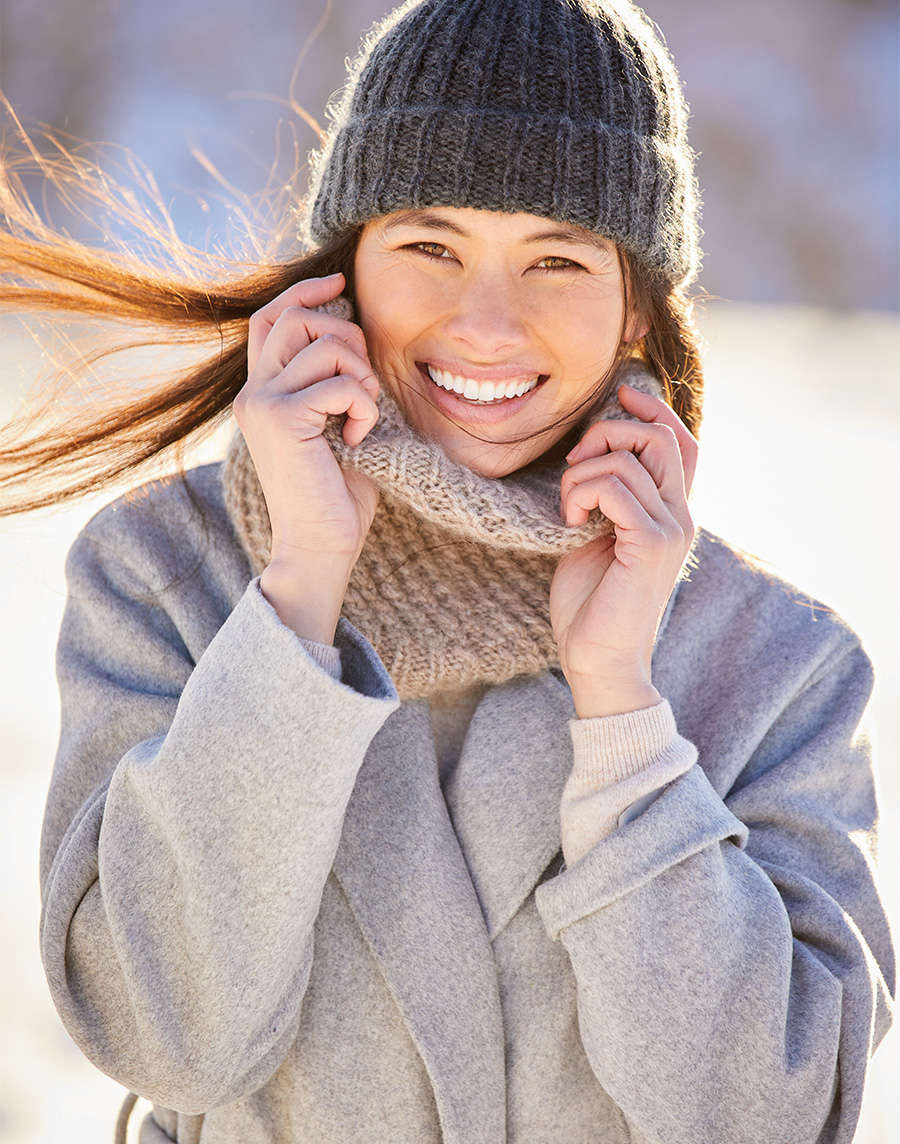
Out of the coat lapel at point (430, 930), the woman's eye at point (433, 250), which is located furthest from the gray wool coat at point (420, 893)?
the woman's eye at point (433, 250)

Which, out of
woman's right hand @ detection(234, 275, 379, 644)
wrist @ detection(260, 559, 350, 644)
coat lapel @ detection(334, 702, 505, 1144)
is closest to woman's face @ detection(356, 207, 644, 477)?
woman's right hand @ detection(234, 275, 379, 644)

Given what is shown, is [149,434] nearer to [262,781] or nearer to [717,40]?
[262,781]

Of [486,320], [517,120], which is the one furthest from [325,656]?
[517,120]

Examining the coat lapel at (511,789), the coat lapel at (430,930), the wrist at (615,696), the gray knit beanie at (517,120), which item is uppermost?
the gray knit beanie at (517,120)

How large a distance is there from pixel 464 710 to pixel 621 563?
366 millimetres

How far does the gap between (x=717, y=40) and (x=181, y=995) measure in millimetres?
12799

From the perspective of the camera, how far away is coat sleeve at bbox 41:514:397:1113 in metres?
1.29

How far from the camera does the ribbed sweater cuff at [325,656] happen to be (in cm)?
133

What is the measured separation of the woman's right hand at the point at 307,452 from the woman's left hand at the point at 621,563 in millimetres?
318

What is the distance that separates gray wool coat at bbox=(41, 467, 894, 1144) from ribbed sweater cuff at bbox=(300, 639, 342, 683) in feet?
0.13

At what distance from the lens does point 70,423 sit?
69.6 inches

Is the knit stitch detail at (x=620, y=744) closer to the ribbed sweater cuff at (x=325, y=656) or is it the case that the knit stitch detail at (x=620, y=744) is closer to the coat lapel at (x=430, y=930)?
the coat lapel at (x=430, y=930)

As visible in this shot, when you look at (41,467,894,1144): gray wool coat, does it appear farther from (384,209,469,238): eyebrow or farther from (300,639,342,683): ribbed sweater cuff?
(384,209,469,238): eyebrow

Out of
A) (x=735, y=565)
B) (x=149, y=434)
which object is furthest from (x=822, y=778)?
(x=149, y=434)
